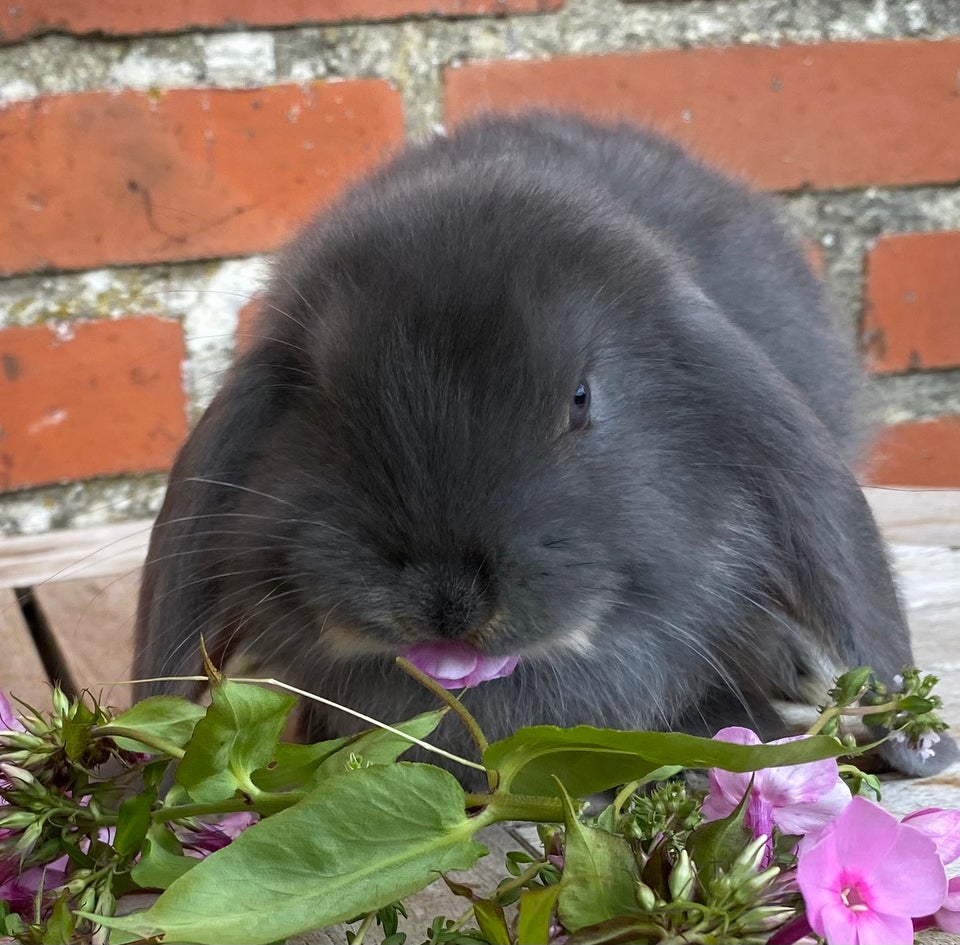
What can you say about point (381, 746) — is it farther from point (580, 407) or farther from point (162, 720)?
point (580, 407)

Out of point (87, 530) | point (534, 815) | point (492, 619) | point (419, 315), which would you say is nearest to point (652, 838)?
point (534, 815)

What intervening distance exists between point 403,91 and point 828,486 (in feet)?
3.08

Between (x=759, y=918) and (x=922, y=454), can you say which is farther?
(x=922, y=454)

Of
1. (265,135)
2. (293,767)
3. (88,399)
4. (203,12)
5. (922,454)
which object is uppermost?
(203,12)

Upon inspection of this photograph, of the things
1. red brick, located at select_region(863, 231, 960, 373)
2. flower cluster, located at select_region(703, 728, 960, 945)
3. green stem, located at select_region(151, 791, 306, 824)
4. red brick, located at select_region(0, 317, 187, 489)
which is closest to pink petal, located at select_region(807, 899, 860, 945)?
flower cluster, located at select_region(703, 728, 960, 945)

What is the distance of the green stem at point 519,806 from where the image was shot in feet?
2.03

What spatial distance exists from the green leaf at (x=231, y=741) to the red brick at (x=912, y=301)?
4.62 ft

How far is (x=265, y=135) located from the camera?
5.42 ft

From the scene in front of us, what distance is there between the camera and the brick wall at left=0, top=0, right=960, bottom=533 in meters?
1.60

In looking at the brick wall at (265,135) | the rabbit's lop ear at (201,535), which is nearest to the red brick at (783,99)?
the brick wall at (265,135)

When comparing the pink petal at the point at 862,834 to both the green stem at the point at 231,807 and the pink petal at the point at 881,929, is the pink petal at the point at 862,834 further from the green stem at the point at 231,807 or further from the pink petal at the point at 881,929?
the green stem at the point at 231,807

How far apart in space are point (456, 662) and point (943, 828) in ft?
1.02

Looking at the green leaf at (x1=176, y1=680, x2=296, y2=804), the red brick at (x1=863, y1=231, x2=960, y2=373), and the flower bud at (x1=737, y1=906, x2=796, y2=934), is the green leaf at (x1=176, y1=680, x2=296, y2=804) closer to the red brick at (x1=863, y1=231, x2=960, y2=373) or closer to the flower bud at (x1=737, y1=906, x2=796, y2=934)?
the flower bud at (x1=737, y1=906, x2=796, y2=934)

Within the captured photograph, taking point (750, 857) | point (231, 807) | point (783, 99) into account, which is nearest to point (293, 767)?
point (231, 807)
